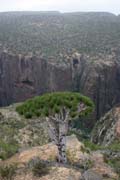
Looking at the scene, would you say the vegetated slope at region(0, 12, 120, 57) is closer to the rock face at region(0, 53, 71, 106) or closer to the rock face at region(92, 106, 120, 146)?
the rock face at region(0, 53, 71, 106)

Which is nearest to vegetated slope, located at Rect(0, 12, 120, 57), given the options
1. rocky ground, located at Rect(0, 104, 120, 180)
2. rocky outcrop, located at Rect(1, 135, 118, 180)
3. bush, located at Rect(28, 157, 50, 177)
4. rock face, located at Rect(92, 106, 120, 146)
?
rock face, located at Rect(92, 106, 120, 146)

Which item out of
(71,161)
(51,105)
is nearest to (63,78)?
(51,105)

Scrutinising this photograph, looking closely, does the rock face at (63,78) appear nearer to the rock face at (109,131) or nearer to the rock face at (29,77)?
the rock face at (29,77)

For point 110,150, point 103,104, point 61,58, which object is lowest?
point 103,104

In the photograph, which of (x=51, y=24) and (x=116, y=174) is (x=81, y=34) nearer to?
(x=51, y=24)

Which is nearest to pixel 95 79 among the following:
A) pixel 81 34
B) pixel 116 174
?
pixel 81 34

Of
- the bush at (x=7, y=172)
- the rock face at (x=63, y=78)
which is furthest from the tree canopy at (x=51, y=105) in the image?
the rock face at (x=63, y=78)
